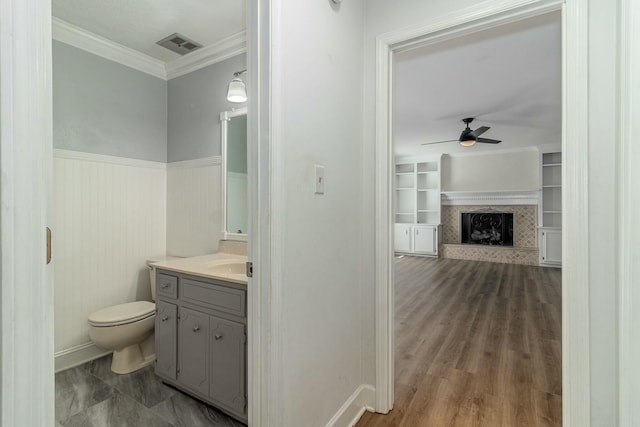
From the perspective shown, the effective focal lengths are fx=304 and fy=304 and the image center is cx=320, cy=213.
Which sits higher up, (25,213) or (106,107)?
(106,107)

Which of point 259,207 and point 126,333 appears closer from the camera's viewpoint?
point 259,207

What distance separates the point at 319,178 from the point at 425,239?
21.5 feet

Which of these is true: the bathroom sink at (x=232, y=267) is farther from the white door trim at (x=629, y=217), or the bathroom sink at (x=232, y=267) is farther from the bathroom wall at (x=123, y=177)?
the white door trim at (x=629, y=217)

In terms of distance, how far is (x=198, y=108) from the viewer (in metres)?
2.71

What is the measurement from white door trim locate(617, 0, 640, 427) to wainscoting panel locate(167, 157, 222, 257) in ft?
8.03

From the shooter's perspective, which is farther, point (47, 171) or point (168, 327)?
point (168, 327)

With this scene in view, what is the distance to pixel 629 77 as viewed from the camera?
3.41 feet

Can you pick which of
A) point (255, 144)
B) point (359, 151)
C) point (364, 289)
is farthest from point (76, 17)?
point (364, 289)

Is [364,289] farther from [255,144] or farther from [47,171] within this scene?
[47,171]

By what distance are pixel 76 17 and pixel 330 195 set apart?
238 cm

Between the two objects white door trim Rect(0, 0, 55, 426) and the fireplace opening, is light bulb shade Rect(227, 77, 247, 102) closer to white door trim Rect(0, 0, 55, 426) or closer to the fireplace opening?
white door trim Rect(0, 0, 55, 426)

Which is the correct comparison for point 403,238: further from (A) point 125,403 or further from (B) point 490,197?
(A) point 125,403

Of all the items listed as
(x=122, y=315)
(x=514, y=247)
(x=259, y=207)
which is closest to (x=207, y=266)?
(x=122, y=315)

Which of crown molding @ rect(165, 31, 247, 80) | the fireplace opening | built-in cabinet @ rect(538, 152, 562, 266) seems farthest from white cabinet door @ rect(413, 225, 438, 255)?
crown molding @ rect(165, 31, 247, 80)
